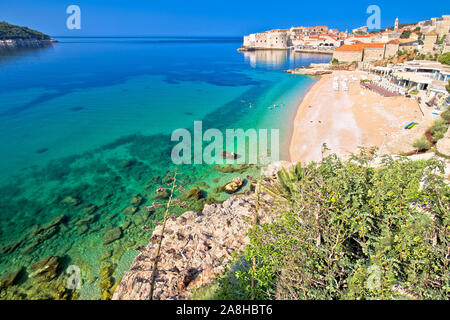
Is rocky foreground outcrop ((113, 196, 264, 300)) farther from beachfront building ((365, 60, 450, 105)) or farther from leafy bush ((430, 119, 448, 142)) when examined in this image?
beachfront building ((365, 60, 450, 105))

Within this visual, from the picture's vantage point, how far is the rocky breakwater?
893 cm

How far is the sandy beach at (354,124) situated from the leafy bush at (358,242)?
10688 millimetres

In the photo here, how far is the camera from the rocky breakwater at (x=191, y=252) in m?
8.93

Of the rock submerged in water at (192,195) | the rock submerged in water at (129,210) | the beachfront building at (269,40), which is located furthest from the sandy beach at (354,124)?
the beachfront building at (269,40)

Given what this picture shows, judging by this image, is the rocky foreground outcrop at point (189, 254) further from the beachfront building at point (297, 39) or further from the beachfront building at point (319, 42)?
the beachfront building at point (297, 39)

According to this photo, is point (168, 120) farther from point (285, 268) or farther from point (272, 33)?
point (272, 33)

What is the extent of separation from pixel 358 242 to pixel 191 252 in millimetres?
7091

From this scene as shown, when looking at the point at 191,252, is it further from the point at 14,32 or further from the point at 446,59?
the point at 14,32

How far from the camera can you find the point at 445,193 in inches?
256

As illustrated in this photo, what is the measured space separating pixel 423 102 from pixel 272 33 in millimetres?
122912

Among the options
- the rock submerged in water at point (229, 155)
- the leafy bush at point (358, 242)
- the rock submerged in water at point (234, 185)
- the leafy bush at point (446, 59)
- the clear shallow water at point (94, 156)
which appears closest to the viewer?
the leafy bush at point (358, 242)

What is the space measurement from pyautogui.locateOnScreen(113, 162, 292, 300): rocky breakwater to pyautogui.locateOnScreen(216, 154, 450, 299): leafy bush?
2.00 m

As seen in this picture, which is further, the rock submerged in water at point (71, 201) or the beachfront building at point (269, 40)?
the beachfront building at point (269, 40)

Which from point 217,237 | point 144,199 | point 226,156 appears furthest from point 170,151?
point 217,237
